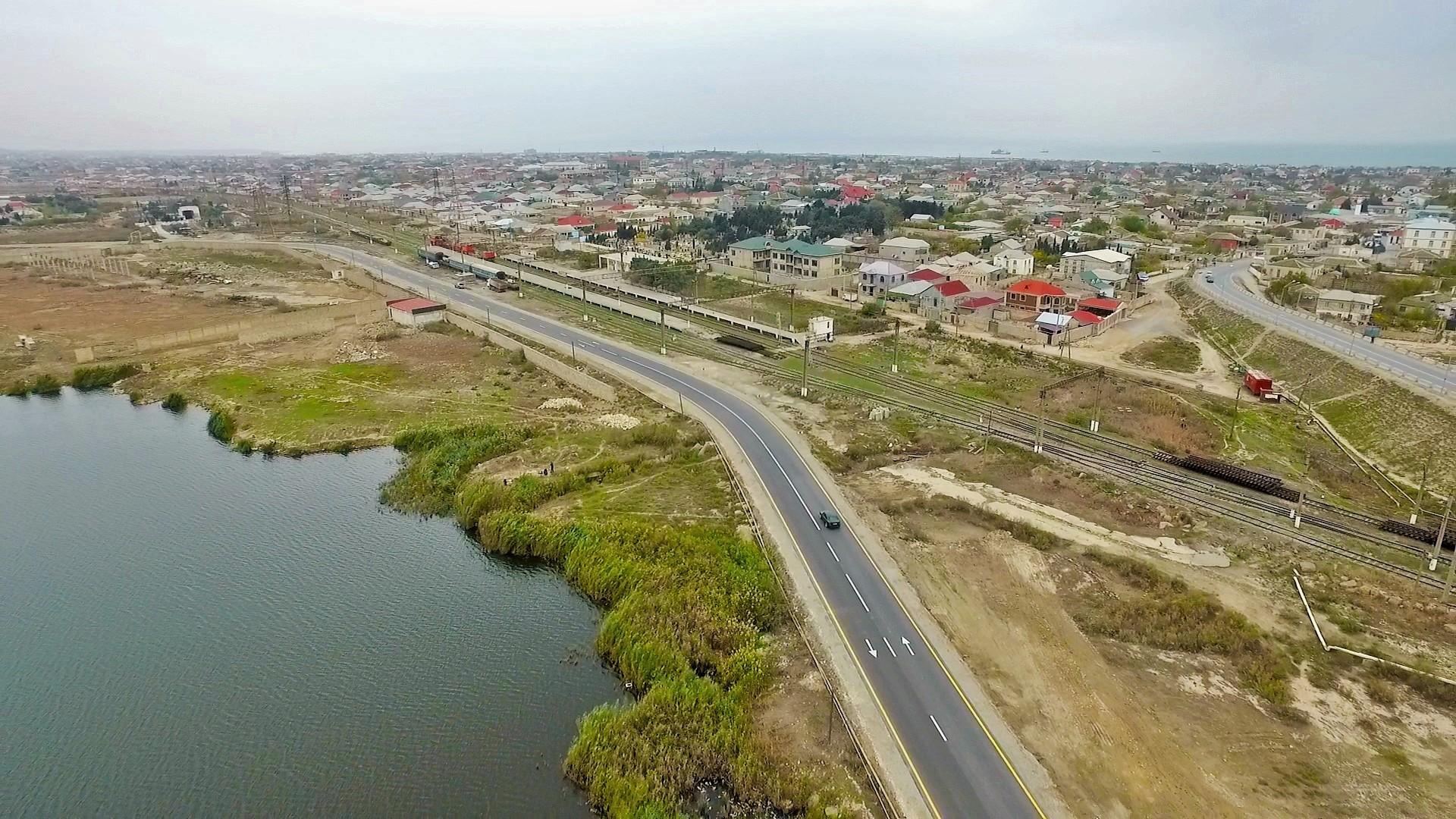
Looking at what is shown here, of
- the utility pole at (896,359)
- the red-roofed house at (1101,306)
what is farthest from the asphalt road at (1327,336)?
the utility pole at (896,359)

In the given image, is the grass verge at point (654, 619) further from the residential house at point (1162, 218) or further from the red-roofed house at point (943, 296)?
the residential house at point (1162, 218)

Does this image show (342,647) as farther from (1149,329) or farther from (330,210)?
(330,210)

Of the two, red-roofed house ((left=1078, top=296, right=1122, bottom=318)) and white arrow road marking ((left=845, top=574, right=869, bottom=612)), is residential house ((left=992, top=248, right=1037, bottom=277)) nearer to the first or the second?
red-roofed house ((left=1078, top=296, right=1122, bottom=318))

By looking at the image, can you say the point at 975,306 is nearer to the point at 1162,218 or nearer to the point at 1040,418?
the point at 1040,418

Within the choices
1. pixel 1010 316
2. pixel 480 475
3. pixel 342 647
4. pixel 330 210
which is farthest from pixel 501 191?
pixel 342 647

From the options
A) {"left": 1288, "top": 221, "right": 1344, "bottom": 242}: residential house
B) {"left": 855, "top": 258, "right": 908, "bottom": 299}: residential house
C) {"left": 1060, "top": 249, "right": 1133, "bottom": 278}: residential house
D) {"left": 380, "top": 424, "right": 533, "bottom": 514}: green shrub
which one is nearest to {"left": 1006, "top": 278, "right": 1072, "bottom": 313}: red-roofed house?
{"left": 855, "top": 258, "right": 908, "bottom": 299}: residential house
